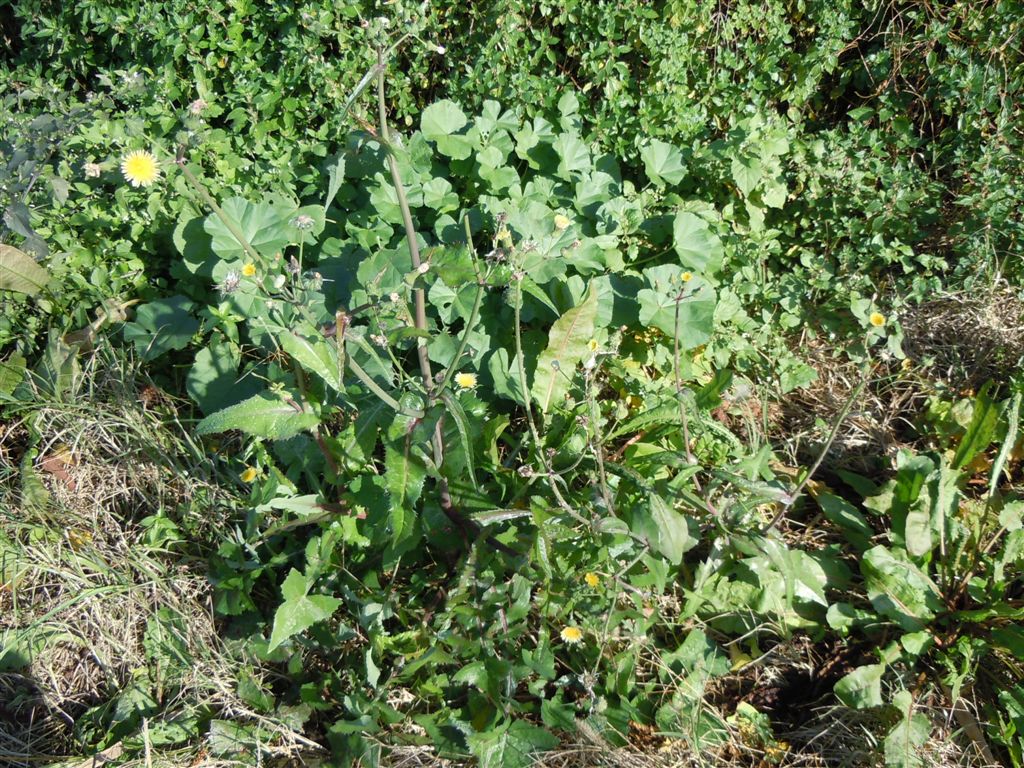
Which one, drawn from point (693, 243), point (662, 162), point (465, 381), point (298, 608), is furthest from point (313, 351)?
point (662, 162)

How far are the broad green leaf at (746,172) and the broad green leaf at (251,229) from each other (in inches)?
57.6

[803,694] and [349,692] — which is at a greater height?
[803,694]

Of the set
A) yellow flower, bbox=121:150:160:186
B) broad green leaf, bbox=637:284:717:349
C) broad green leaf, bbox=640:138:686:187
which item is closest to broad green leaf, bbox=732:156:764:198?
broad green leaf, bbox=640:138:686:187

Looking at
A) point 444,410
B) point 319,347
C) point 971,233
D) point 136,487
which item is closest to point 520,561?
point 444,410

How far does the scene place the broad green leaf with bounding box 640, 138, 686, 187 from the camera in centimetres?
290

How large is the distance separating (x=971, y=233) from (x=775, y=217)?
66cm

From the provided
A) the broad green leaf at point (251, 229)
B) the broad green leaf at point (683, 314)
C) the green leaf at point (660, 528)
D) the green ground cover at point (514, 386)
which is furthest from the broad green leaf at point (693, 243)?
the broad green leaf at point (251, 229)

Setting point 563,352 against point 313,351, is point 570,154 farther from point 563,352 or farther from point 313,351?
point 313,351

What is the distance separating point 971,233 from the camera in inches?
118

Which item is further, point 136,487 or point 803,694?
point 136,487

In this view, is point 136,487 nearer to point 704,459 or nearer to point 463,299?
point 463,299

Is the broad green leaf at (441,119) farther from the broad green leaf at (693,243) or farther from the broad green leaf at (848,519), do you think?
the broad green leaf at (848,519)

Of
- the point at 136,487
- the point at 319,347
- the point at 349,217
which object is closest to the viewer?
the point at 319,347

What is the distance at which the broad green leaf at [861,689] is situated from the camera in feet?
7.00
